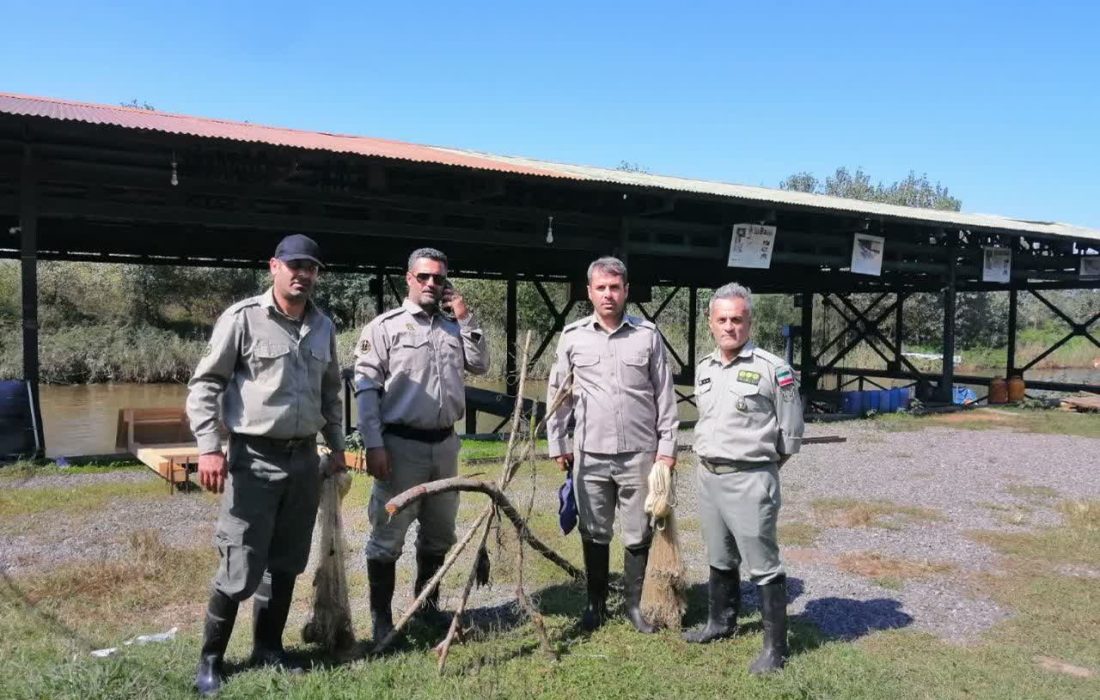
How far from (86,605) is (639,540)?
284 cm

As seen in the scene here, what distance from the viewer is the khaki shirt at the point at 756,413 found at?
140 inches

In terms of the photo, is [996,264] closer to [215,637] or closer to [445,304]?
[445,304]

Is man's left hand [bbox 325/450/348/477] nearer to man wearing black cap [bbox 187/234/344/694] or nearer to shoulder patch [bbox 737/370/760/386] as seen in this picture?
man wearing black cap [bbox 187/234/344/694]

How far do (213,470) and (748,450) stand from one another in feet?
7.22

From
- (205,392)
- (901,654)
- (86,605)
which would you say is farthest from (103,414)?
(901,654)

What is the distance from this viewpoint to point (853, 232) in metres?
13.1

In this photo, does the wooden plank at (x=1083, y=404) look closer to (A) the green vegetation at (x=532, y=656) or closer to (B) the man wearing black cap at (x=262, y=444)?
(A) the green vegetation at (x=532, y=656)

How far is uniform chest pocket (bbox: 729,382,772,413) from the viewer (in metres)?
3.56

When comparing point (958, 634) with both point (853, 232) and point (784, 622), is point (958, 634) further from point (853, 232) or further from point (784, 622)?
point (853, 232)

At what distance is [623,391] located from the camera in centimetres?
379

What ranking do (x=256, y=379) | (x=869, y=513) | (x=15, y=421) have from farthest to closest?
(x=15, y=421) → (x=869, y=513) → (x=256, y=379)

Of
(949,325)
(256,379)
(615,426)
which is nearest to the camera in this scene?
(256,379)

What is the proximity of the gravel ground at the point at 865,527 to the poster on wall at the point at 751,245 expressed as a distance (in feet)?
9.52

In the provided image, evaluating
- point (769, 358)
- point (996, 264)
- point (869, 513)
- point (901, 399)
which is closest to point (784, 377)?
point (769, 358)
